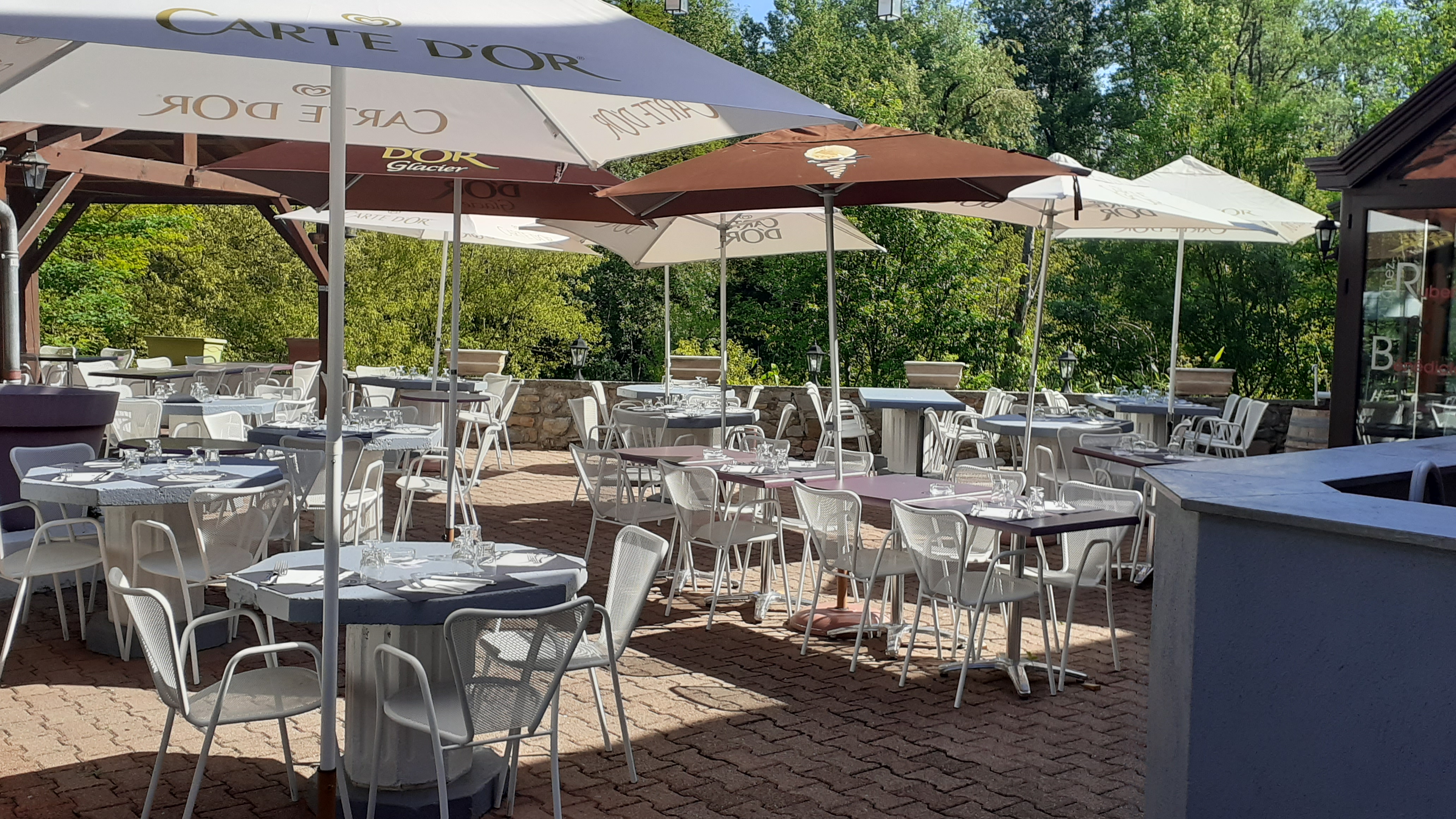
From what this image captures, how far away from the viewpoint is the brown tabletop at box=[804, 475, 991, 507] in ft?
18.5

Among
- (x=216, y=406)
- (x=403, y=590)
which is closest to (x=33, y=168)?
(x=216, y=406)

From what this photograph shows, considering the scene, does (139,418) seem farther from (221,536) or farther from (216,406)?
(221,536)

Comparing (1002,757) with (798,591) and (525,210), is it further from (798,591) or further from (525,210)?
(525,210)

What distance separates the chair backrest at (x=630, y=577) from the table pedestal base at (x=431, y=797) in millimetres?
553

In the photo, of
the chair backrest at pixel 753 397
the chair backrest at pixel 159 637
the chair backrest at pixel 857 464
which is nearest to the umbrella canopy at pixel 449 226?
the chair backrest at pixel 753 397

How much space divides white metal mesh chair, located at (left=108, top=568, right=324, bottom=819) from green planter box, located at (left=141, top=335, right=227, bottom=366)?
1735 cm

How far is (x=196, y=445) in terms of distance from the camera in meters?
6.88

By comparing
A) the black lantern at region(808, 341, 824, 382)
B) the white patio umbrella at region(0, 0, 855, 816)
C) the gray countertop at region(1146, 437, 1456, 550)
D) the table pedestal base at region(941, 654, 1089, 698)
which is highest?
the white patio umbrella at region(0, 0, 855, 816)

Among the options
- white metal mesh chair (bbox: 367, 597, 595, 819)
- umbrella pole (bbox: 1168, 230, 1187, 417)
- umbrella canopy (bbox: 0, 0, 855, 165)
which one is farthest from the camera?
umbrella pole (bbox: 1168, 230, 1187, 417)

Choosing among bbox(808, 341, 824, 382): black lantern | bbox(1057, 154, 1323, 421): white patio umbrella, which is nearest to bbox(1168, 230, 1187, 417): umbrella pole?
bbox(1057, 154, 1323, 421): white patio umbrella

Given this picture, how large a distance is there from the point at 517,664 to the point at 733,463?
11.6 ft

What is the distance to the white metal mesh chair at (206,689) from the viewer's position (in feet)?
10.9

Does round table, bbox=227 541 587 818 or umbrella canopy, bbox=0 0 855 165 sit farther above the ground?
umbrella canopy, bbox=0 0 855 165

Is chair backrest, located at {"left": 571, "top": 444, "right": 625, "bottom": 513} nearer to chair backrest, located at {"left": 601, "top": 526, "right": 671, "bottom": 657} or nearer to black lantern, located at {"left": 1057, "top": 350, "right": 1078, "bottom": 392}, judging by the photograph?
chair backrest, located at {"left": 601, "top": 526, "right": 671, "bottom": 657}
